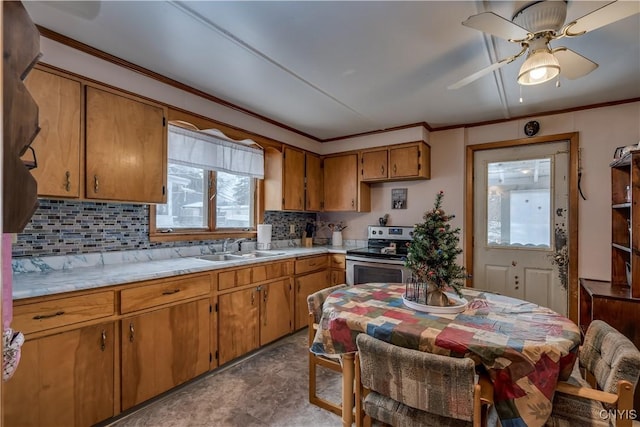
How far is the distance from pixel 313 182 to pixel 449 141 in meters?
1.69

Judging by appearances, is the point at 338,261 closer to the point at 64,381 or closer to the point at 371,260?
the point at 371,260

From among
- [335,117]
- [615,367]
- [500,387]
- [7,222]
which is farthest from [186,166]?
[615,367]

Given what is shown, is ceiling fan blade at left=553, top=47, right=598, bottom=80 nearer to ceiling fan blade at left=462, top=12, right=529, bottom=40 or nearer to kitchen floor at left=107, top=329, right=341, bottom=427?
ceiling fan blade at left=462, top=12, right=529, bottom=40

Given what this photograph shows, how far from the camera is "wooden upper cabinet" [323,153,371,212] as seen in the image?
3.89 m

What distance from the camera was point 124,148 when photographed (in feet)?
6.91

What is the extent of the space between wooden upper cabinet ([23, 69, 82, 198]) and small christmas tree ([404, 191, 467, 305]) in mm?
2050

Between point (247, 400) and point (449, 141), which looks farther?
point (449, 141)

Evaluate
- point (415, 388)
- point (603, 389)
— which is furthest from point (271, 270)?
point (603, 389)

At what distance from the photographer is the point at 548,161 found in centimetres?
305

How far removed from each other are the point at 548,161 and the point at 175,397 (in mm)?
3820

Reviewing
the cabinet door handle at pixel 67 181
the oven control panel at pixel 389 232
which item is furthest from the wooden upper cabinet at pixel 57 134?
the oven control panel at pixel 389 232

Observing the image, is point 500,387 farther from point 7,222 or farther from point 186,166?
point 186,166

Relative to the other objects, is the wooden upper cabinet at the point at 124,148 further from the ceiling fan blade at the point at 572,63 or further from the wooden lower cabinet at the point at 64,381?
the ceiling fan blade at the point at 572,63

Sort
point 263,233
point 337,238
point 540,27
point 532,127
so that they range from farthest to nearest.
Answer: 1. point 337,238
2. point 263,233
3. point 532,127
4. point 540,27
